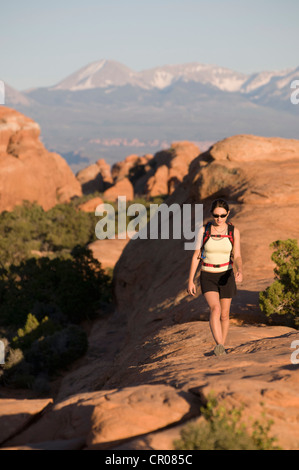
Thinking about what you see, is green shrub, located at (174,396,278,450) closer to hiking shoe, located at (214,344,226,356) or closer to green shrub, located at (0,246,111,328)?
hiking shoe, located at (214,344,226,356)

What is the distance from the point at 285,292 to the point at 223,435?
237 inches

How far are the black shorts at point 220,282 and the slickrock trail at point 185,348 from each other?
0.94m

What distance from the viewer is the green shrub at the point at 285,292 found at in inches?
372

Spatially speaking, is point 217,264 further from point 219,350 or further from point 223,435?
point 223,435

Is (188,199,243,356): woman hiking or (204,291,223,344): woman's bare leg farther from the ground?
(188,199,243,356): woman hiking

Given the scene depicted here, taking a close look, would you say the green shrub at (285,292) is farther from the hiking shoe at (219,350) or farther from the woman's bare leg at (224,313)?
the hiking shoe at (219,350)

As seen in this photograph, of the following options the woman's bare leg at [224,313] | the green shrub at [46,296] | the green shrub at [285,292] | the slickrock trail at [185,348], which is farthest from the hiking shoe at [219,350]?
the green shrub at [46,296]

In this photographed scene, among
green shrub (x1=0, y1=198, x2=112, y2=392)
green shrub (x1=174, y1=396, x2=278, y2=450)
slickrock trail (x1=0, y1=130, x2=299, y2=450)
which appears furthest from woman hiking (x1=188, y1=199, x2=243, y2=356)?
green shrub (x1=0, y1=198, x2=112, y2=392)

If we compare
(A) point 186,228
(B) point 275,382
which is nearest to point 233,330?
(B) point 275,382

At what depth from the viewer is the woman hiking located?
7246mm

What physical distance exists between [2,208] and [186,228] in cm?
3571

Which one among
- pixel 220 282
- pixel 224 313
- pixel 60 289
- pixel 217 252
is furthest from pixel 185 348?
pixel 60 289

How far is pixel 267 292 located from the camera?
31.1 feet
